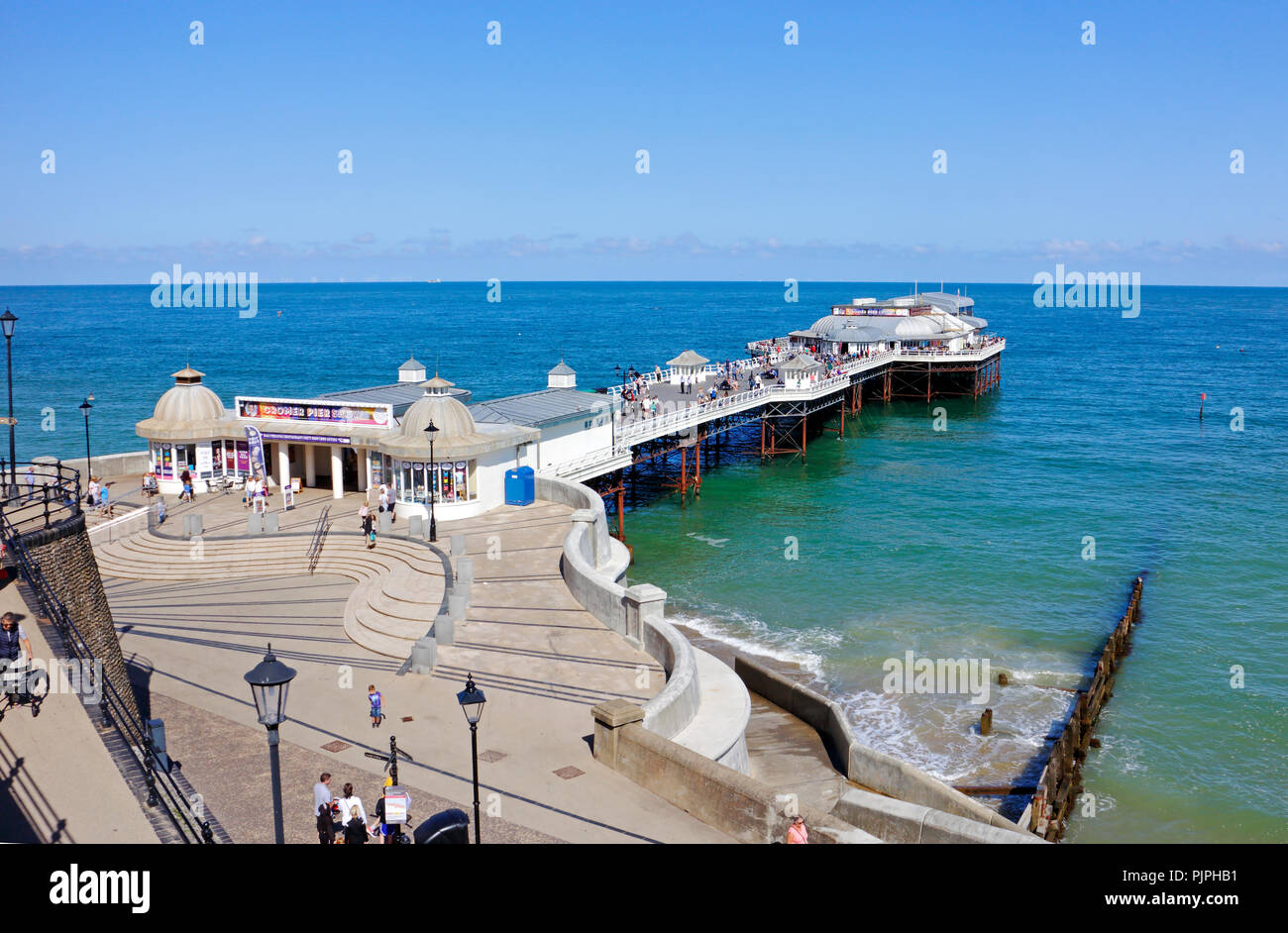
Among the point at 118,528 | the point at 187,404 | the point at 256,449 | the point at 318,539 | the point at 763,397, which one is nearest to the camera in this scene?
the point at 318,539

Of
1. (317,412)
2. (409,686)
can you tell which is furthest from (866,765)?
(317,412)

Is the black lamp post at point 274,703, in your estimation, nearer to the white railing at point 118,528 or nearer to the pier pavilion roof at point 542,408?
the white railing at point 118,528

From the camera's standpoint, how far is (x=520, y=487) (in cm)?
3319

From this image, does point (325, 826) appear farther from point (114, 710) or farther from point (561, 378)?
point (561, 378)

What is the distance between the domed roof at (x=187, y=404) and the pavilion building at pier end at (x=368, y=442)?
0.03 meters

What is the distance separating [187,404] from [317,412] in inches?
173

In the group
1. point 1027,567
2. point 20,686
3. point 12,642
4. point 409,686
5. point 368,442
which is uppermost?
point 368,442

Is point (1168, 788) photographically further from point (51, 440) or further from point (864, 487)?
point (51, 440)

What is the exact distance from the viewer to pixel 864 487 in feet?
174

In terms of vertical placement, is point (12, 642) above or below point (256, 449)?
below

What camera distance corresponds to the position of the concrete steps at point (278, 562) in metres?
26.3
